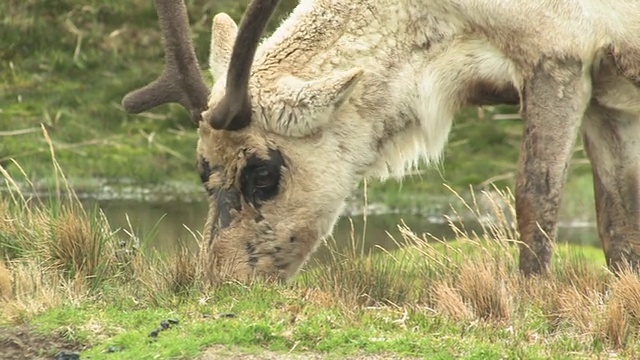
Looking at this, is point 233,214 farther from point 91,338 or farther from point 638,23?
point 638,23

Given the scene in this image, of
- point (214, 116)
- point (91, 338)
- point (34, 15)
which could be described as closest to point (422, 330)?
point (91, 338)

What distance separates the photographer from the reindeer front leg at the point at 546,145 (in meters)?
9.96

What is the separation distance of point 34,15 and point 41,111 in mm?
2199

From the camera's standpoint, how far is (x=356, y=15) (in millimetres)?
10539

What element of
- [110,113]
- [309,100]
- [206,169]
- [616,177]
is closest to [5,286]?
[206,169]

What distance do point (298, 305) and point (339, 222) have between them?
9.62 meters

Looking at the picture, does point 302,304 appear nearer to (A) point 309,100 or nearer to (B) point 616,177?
(A) point 309,100

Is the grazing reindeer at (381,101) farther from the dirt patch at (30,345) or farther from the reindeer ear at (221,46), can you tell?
the dirt patch at (30,345)

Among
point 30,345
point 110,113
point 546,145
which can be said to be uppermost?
point 546,145

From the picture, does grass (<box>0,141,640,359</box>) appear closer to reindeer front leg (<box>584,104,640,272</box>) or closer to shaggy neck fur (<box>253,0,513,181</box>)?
reindeer front leg (<box>584,104,640,272</box>)

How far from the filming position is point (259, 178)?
A: 10328 mm

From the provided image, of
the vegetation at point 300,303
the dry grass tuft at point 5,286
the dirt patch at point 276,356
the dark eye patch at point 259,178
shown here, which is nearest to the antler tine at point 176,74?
the dark eye patch at point 259,178

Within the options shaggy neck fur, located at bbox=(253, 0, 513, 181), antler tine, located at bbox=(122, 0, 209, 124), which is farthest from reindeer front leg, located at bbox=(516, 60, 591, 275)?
antler tine, located at bbox=(122, 0, 209, 124)

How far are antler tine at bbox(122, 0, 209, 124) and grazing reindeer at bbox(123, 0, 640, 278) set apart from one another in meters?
0.01
